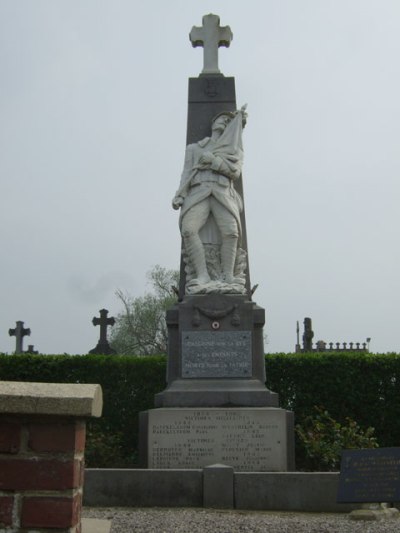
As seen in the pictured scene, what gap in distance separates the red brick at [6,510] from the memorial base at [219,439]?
6516mm

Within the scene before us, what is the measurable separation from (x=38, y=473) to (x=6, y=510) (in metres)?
0.13

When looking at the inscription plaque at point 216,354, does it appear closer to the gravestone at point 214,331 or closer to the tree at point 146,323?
the gravestone at point 214,331

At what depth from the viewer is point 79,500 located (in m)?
1.98

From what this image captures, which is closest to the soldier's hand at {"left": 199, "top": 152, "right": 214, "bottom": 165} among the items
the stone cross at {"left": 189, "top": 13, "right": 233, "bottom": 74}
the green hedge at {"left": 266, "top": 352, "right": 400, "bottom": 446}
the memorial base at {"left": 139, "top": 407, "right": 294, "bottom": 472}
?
the stone cross at {"left": 189, "top": 13, "right": 233, "bottom": 74}

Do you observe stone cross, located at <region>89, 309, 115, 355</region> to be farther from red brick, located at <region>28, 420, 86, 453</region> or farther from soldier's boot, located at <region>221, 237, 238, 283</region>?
red brick, located at <region>28, 420, 86, 453</region>

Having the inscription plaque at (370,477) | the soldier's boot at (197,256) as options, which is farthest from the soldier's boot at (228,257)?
the inscription plaque at (370,477)

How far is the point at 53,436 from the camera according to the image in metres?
1.90

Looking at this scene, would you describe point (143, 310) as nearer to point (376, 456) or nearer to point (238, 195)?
point (238, 195)

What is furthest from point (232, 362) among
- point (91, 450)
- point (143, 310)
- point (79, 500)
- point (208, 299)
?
point (143, 310)

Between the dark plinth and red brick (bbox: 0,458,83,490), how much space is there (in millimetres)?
6957

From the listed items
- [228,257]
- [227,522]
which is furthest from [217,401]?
[227,522]

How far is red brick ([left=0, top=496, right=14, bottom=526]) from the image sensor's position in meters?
1.84

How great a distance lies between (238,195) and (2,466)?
8507 mm

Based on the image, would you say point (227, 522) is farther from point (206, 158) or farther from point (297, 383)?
point (297, 383)
